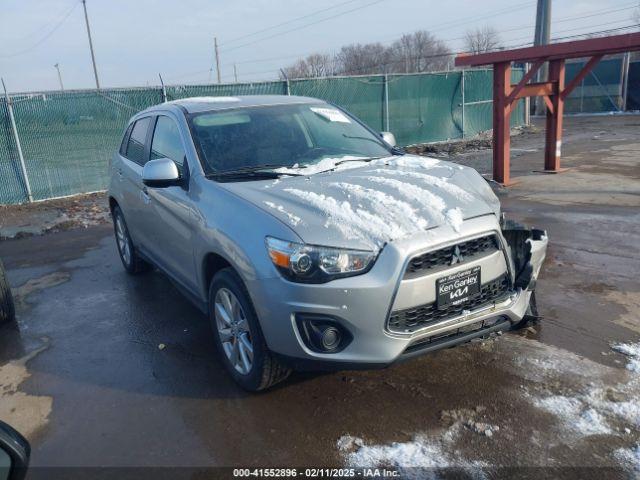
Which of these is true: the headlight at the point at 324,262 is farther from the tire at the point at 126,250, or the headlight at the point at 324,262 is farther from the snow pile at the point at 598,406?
the tire at the point at 126,250

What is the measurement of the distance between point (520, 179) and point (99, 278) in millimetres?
7861

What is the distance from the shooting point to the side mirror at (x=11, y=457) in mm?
1659

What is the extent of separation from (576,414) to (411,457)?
1003 millimetres

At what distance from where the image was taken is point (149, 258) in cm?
524

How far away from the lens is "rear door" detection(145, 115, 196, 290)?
397cm

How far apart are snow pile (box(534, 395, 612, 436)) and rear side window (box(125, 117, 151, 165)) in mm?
3922

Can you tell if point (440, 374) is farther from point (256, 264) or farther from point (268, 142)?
point (268, 142)

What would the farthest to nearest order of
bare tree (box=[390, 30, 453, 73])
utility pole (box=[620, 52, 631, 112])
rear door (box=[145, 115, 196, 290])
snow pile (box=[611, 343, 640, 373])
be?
bare tree (box=[390, 30, 453, 73]) < utility pole (box=[620, 52, 631, 112]) < rear door (box=[145, 115, 196, 290]) < snow pile (box=[611, 343, 640, 373])

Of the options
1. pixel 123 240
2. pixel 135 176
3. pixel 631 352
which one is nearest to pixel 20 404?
pixel 135 176

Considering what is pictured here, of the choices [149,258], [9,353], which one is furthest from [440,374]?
[9,353]

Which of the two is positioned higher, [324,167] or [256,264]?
[324,167]

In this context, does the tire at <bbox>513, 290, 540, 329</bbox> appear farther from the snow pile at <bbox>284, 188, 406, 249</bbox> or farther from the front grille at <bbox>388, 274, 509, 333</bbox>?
the snow pile at <bbox>284, 188, 406, 249</bbox>

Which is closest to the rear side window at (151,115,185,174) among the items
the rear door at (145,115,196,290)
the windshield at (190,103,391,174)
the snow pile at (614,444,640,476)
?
the rear door at (145,115,196,290)

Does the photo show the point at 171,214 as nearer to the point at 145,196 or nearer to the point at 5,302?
the point at 145,196
